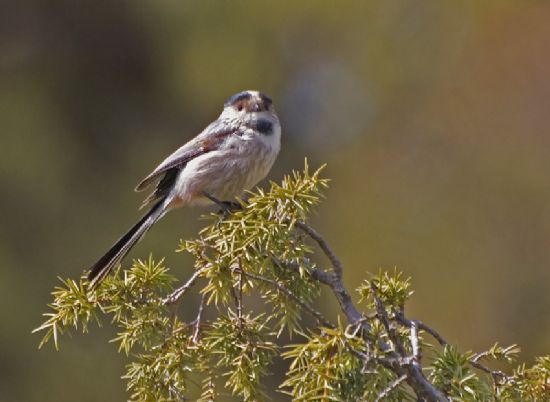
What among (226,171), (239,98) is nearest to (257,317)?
(226,171)

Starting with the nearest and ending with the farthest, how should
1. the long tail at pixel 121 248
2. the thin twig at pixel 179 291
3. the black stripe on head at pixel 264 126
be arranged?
the thin twig at pixel 179 291 → the long tail at pixel 121 248 → the black stripe on head at pixel 264 126

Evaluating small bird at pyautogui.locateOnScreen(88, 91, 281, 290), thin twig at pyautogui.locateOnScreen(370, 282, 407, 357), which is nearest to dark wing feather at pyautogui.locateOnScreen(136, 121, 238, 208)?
small bird at pyautogui.locateOnScreen(88, 91, 281, 290)

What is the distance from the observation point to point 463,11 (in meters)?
10.6

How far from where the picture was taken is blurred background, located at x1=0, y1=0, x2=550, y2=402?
793cm

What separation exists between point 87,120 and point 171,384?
6969mm

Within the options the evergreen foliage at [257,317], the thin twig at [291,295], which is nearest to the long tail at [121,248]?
the evergreen foliage at [257,317]

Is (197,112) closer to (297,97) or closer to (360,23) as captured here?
(297,97)

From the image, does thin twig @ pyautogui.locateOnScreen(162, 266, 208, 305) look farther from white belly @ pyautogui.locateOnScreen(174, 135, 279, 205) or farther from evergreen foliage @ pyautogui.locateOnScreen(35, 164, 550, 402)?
white belly @ pyautogui.locateOnScreen(174, 135, 279, 205)

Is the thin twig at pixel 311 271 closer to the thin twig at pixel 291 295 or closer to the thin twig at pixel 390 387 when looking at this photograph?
the thin twig at pixel 291 295

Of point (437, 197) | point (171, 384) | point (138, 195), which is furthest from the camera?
point (437, 197)

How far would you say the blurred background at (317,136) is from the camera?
793 centimetres

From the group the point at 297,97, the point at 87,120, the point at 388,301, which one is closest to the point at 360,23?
the point at 297,97

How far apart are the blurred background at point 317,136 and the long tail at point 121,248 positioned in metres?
4.10

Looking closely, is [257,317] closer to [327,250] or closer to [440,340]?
[327,250]
